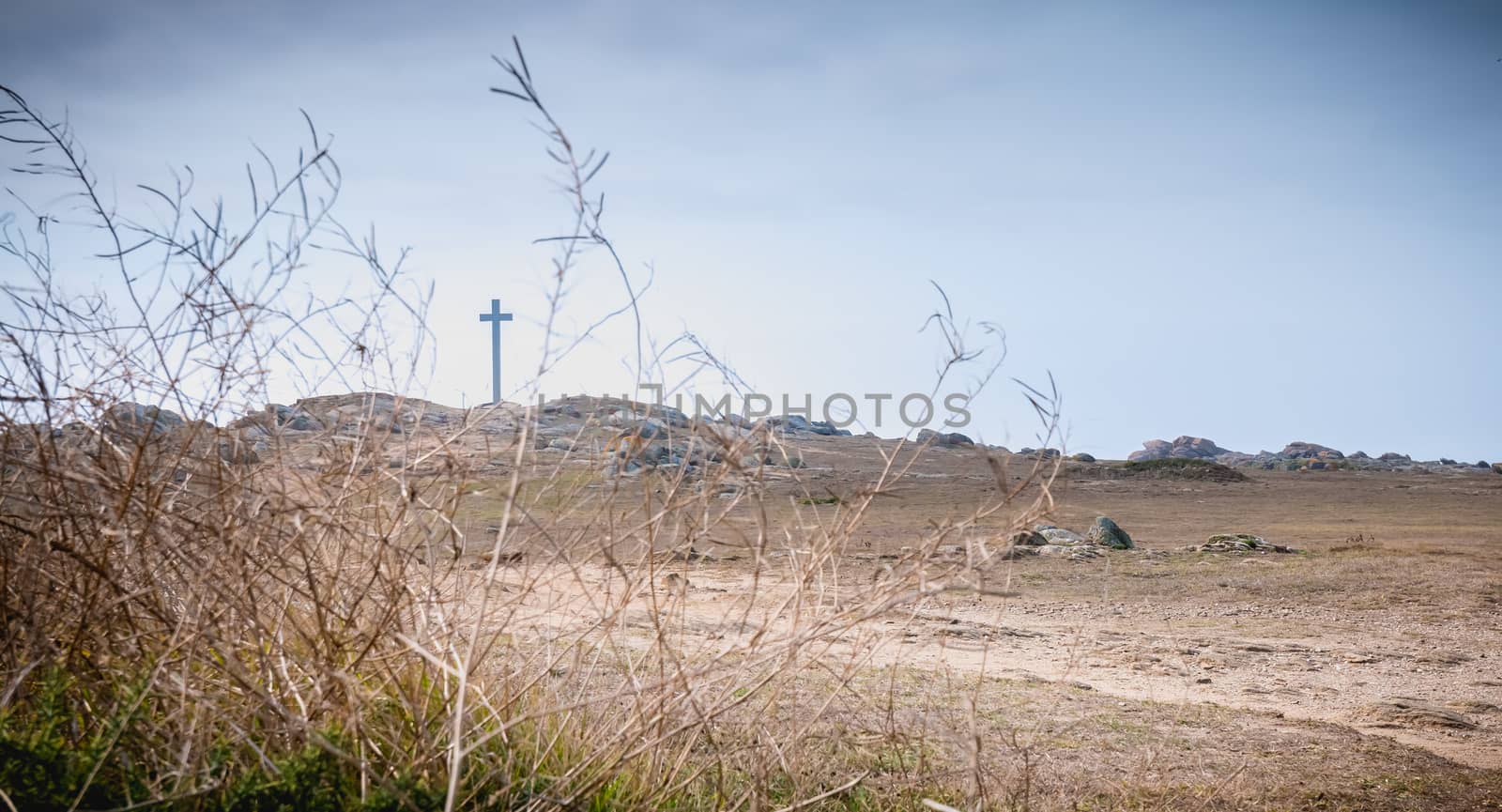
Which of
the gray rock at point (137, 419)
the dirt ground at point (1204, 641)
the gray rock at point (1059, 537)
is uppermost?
the gray rock at point (137, 419)

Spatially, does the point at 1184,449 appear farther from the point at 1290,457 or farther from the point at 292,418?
the point at 292,418

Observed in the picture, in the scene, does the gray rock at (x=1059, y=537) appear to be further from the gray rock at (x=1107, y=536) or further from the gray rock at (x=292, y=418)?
the gray rock at (x=292, y=418)

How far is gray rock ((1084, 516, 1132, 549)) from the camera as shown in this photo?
55.3 feet

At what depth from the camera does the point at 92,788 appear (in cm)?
279

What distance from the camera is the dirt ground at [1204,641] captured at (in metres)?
4.70

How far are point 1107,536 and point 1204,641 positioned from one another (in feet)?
24.8

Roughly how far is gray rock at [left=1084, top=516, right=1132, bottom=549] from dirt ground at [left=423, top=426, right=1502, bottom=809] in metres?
0.35

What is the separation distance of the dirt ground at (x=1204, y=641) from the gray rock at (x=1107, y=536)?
35 centimetres

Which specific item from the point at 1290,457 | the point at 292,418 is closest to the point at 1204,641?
the point at 292,418

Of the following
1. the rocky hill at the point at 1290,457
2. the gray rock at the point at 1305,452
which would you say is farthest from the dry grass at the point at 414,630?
the gray rock at the point at 1305,452

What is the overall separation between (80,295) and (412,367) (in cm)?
166

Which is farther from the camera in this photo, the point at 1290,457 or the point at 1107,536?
the point at 1290,457

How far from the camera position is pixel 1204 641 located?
9625mm

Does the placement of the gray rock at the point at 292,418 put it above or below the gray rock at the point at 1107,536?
above
